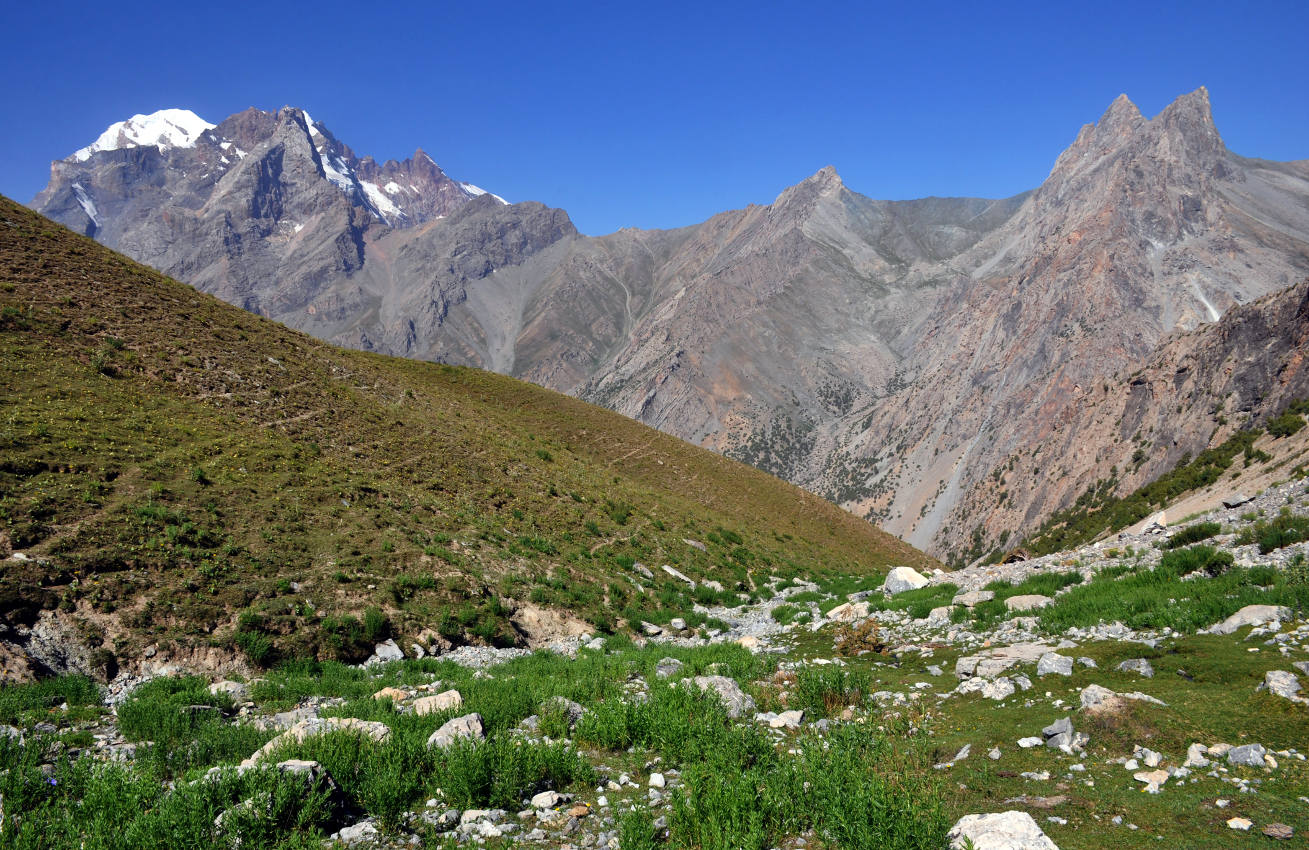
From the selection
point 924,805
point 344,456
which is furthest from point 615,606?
point 924,805

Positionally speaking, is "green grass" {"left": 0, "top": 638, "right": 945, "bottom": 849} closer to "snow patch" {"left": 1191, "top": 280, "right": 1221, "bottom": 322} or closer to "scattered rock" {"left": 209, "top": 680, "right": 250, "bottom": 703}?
"scattered rock" {"left": 209, "top": 680, "right": 250, "bottom": 703}

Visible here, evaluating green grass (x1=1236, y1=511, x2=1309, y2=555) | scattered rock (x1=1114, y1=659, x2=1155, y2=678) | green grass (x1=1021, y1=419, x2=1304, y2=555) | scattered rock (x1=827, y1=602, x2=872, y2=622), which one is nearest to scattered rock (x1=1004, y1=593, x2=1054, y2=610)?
scattered rock (x1=827, y1=602, x2=872, y2=622)

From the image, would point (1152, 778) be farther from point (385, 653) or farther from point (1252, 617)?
point (385, 653)

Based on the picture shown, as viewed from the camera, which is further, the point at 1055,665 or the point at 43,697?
the point at 43,697

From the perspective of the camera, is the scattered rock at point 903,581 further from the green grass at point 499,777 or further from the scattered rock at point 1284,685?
the scattered rock at point 1284,685

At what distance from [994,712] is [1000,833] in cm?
410

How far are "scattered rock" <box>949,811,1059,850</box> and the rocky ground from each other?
0.05ft

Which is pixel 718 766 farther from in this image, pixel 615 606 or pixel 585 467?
pixel 585 467

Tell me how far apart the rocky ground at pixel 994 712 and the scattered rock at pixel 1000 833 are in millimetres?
16

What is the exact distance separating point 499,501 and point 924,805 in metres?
23.7

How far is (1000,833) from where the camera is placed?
5.50 metres

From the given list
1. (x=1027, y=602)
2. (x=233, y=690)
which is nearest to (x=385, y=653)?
(x=233, y=690)

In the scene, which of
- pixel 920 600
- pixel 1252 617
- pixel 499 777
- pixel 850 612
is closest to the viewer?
pixel 499 777

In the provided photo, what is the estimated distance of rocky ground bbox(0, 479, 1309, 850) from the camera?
249 inches
